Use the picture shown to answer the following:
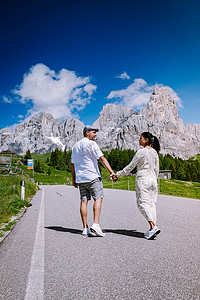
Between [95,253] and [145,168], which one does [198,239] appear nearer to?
[145,168]

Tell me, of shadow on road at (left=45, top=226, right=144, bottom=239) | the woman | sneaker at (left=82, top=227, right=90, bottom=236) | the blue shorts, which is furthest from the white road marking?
the woman

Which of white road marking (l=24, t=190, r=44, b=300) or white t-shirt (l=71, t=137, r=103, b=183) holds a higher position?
white t-shirt (l=71, t=137, r=103, b=183)

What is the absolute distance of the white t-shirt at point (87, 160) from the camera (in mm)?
5238

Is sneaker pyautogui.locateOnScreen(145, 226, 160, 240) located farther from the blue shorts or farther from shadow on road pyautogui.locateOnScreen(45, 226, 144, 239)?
the blue shorts

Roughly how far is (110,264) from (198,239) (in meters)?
2.04

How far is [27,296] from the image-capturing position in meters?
2.37

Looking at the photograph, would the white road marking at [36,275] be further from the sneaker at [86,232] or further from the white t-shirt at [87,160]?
the white t-shirt at [87,160]

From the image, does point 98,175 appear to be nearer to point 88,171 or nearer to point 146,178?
point 88,171

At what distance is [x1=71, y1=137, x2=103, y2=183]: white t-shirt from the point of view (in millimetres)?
5238

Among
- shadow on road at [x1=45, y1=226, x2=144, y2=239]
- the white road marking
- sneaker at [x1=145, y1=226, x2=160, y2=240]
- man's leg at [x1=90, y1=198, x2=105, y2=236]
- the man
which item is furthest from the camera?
the man

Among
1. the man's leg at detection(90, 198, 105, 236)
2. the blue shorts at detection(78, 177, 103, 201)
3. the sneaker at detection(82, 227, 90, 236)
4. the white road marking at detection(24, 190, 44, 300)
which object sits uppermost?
the blue shorts at detection(78, 177, 103, 201)

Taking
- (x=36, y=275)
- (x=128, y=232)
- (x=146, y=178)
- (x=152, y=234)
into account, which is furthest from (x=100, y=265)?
(x=146, y=178)

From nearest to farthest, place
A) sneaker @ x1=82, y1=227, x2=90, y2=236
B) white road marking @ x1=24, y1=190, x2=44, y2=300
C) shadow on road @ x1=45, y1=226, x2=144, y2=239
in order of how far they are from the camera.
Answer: white road marking @ x1=24, y1=190, x2=44, y2=300 → shadow on road @ x1=45, y1=226, x2=144, y2=239 → sneaker @ x1=82, y1=227, x2=90, y2=236

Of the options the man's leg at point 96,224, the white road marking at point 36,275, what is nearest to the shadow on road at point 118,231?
the man's leg at point 96,224
